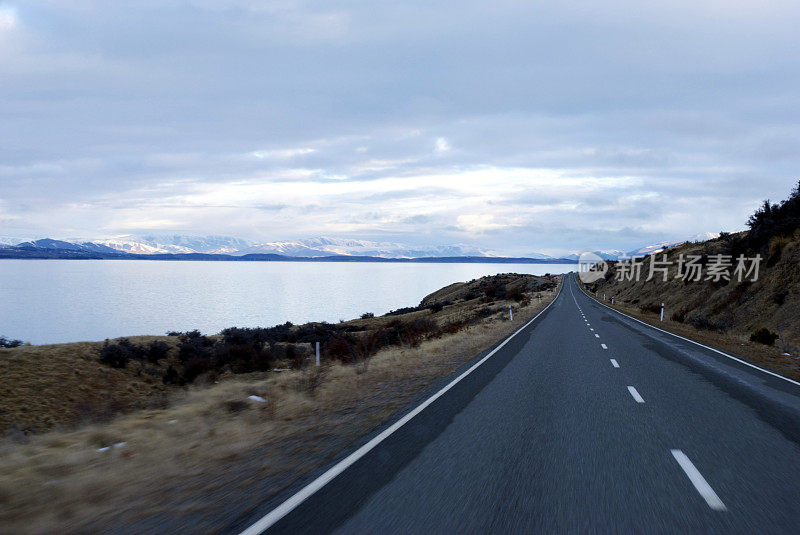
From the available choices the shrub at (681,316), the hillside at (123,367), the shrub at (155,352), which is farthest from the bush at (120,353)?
the shrub at (681,316)

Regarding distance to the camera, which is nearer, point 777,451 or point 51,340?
point 777,451

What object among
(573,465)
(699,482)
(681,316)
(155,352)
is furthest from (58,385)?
(681,316)

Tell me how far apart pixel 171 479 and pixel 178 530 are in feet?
4.75

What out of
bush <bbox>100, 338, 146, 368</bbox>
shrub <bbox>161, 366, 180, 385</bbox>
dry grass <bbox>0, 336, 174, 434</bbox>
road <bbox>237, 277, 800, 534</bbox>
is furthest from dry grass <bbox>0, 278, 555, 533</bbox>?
bush <bbox>100, 338, 146, 368</bbox>

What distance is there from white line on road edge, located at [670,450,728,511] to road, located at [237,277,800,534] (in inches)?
0.7

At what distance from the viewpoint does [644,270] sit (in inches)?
2781

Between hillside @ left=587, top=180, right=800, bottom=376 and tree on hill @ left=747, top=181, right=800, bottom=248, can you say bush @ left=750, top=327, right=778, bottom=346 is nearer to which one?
hillside @ left=587, top=180, right=800, bottom=376

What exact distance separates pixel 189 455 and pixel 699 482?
5.33 m

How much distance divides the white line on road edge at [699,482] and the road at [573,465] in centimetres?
2

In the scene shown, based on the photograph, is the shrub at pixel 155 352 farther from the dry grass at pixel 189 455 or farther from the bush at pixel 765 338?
the bush at pixel 765 338

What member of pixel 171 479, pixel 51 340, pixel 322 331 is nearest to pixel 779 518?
pixel 171 479

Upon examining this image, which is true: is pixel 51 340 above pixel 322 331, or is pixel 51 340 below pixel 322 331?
below

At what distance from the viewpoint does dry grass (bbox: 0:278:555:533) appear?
4.41 m

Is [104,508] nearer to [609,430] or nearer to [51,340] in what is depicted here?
[609,430]
